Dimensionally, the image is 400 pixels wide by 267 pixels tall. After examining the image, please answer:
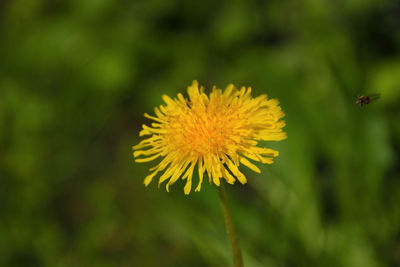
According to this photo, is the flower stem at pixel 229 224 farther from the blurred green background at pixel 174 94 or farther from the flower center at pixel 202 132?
the blurred green background at pixel 174 94

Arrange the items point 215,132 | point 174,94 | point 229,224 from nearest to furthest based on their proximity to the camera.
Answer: point 229,224 → point 215,132 → point 174,94

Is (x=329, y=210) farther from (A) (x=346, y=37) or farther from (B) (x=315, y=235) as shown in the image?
(A) (x=346, y=37)

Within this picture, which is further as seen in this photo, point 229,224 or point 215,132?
point 215,132

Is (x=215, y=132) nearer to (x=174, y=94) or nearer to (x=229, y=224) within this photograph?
(x=229, y=224)

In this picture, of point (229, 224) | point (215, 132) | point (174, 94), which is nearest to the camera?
point (229, 224)

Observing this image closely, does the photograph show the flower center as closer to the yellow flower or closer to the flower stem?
the yellow flower

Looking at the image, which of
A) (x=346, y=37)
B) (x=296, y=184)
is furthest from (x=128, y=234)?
(x=346, y=37)

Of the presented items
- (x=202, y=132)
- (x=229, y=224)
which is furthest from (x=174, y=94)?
(x=229, y=224)

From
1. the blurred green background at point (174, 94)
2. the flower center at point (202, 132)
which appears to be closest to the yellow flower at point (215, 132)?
the flower center at point (202, 132)

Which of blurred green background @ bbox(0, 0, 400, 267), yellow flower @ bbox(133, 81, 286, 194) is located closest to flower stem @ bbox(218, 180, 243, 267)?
yellow flower @ bbox(133, 81, 286, 194)
